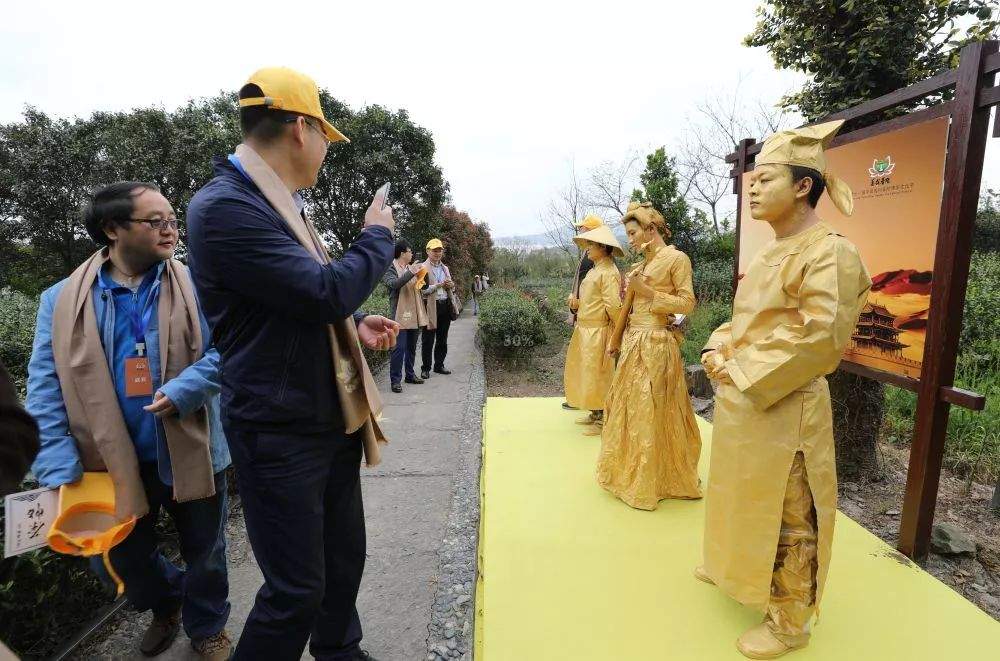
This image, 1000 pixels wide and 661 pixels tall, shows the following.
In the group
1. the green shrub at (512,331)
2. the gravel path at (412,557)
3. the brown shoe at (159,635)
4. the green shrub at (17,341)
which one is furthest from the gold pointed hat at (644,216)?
the green shrub at (512,331)

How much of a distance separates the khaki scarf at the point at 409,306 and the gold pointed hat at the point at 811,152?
183 inches

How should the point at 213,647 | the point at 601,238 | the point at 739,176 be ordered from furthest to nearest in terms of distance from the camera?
the point at 601,238, the point at 739,176, the point at 213,647

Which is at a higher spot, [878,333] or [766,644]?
[878,333]

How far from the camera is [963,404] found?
2.27m

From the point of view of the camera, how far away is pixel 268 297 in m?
1.36

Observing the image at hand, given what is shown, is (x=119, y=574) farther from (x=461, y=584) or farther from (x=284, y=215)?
(x=284, y=215)

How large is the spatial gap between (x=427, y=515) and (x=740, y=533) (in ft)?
6.65

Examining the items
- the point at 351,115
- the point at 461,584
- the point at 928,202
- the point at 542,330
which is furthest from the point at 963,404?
the point at 351,115

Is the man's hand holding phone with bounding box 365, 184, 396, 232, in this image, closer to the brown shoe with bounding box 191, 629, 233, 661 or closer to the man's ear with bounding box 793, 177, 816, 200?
the man's ear with bounding box 793, 177, 816, 200

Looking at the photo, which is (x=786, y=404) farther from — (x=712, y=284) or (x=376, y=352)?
(x=712, y=284)

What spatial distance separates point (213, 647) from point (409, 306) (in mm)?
4493

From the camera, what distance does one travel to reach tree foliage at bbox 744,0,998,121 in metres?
3.22

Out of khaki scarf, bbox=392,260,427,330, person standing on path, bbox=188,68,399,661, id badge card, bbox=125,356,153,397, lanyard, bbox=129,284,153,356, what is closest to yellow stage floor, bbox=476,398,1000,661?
person standing on path, bbox=188,68,399,661

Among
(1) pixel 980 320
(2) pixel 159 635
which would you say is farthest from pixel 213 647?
(1) pixel 980 320
